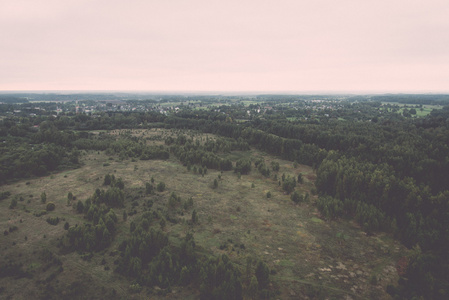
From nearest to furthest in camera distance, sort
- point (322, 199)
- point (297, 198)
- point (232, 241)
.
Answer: point (232, 241)
point (322, 199)
point (297, 198)

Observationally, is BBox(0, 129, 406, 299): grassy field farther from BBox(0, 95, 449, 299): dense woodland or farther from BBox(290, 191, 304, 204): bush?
BBox(0, 95, 449, 299): dense woodland

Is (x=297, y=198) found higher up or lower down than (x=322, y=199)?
lower down

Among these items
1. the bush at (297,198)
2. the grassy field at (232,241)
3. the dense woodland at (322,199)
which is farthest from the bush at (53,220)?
the bush at (297,198)

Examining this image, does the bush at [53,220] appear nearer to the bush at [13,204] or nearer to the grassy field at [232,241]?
the grassy field at [232,241]

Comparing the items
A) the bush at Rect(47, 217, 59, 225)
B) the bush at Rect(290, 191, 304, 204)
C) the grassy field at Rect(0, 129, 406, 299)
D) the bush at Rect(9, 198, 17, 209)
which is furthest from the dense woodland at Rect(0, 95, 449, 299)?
the bush at Rect(9, 198, 17, 209)

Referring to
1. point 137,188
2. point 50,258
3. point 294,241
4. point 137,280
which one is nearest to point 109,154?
point 137,188

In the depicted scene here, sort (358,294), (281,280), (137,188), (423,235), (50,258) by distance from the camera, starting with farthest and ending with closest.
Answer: (137,188)
(423,235)
(50,258)
(281,280)
(358,294)

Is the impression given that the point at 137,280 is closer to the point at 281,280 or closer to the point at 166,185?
the point at 281,280

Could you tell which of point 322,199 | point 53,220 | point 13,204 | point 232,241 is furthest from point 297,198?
point 13,204

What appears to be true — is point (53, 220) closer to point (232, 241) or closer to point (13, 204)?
point (13, 204)
